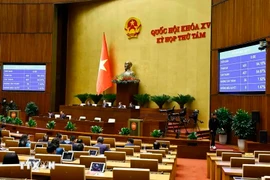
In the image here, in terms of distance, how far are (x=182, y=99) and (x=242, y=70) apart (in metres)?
3.92

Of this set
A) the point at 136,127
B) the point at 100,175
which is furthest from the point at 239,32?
the point at 100,175

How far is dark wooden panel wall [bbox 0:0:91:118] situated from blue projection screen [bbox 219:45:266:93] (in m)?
9.61

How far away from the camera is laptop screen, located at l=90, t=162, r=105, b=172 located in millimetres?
4393

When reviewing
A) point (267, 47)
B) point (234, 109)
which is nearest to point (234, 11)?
point (267, 47)

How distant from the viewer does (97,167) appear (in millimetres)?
4422

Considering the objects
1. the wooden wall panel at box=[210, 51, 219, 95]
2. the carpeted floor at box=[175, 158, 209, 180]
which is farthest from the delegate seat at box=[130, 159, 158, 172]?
the wooden wall panel at box=[210, 51, 219, 95]

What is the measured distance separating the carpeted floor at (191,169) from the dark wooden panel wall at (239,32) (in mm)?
2544

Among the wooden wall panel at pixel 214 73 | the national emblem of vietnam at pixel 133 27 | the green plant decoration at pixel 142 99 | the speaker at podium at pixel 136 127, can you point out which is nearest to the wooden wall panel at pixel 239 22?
the wooden wall panel at pixel 214 73

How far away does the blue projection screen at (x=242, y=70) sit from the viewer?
1028cm

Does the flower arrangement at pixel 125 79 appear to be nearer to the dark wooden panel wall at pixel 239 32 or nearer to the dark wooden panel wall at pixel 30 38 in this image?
the dark wooden panel wall at pixel 239 32

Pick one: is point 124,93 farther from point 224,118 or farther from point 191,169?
point 191,169

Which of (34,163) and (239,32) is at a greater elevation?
(239,32)

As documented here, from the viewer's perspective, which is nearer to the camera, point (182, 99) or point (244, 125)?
point (244, 125)

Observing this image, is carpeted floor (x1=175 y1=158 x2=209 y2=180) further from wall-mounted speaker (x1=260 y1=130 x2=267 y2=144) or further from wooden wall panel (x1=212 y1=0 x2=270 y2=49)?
wooden wall panel (x1=212 y1=0 x2=270 y2=49)
